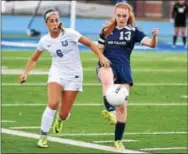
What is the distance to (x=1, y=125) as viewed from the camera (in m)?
13.5

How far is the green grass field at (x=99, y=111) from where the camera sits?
474 inches

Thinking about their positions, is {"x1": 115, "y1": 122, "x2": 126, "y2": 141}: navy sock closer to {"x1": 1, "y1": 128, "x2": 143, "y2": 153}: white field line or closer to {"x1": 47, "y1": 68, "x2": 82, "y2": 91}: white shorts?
{"x1": 1, "y1": 128, "x2": 143, "y2": 153}: white field line

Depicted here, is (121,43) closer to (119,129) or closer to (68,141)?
(119,129)

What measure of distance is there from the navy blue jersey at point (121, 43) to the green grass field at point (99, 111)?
4.04 feet

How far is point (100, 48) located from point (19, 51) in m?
16.1

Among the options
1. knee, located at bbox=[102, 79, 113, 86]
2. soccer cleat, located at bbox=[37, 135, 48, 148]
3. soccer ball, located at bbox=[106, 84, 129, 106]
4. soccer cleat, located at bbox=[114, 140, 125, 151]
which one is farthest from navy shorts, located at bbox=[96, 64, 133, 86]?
soccer cleat, located at bbox=[37, 135, 48, 148]

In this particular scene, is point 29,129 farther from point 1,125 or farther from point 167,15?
point 167,15

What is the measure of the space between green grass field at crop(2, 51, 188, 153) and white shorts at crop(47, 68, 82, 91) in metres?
0.81

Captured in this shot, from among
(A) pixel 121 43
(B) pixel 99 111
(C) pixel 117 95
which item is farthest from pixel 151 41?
(B) pixel 99 111

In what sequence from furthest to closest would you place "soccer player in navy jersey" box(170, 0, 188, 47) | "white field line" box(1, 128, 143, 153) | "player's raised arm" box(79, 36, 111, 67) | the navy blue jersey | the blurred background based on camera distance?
the blurred background → "soccer player in navy jersey" box(170, 0, 188, 47) → the navy blue jersey → "white field line" box(1, 128, 143, 153) → "player's raised arm" box(79, 36, 111, 67)

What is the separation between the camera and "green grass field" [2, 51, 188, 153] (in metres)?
12.0

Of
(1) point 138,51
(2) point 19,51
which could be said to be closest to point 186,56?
(1) point 138,51

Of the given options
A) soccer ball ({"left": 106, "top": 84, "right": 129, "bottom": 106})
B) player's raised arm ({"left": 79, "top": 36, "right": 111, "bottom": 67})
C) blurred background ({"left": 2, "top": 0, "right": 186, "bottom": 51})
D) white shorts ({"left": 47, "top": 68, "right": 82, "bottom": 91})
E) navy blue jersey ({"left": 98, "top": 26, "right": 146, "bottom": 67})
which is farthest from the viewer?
blurred background ({"left": 2, "top": 0, "right": 186, "bottom": 51})

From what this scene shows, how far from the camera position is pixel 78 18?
146ft
